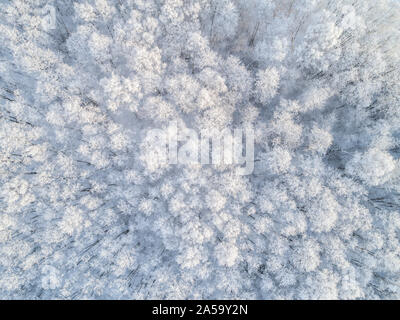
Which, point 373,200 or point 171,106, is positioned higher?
point 171,106

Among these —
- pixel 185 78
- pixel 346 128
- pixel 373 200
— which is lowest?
pixel 373 200

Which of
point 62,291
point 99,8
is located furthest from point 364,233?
point 99,8

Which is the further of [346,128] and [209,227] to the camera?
[346,128]
